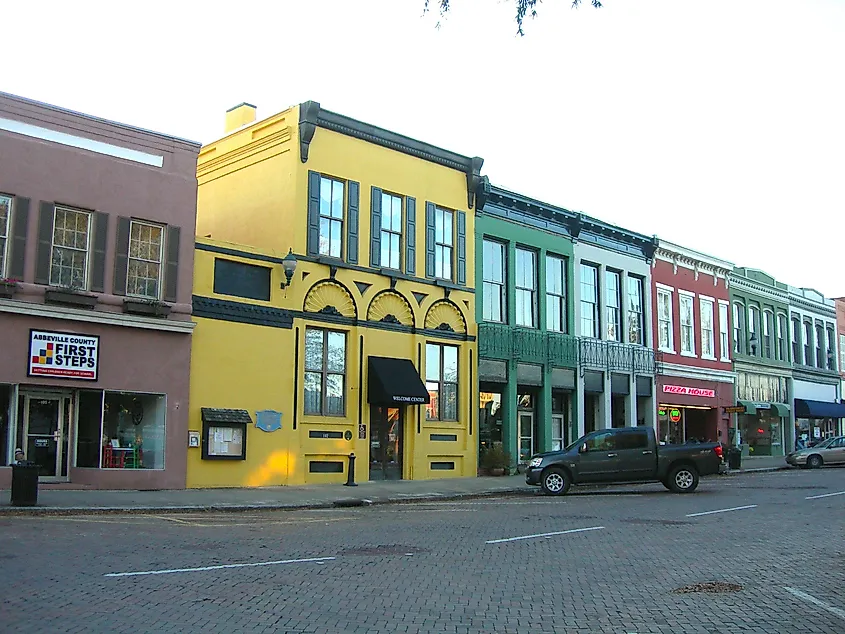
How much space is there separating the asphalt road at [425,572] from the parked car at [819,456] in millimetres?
22608

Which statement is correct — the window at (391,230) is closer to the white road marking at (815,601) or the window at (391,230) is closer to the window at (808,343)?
the white road marking at (815,601)

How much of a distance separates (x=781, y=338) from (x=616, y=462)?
28.7 metres

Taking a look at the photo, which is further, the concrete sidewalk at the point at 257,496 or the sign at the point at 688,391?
the sign at the point at 688,391

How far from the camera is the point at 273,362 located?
81.0 ft

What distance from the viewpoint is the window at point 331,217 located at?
26.2 metres

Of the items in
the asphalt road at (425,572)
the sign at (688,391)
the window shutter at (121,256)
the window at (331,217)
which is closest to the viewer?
the asphalt road at (425,572)

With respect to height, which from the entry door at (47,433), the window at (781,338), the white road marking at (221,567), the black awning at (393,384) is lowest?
the white road marking at (221,567)

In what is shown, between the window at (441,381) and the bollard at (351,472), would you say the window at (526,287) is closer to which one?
the window at (441,381)

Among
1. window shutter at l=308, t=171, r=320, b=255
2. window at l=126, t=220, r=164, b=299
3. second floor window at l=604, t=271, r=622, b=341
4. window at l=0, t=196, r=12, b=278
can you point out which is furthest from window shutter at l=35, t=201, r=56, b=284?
second floor window at l=604, t=271, r=622, b=341

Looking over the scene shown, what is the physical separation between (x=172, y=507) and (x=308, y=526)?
377cm

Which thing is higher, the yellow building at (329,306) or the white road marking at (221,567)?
the yellow building at (329,306)

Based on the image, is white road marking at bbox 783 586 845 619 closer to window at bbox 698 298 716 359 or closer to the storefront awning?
window at bbox 698 298 716 359

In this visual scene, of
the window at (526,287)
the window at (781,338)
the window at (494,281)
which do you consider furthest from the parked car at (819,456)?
the window at (494,281)

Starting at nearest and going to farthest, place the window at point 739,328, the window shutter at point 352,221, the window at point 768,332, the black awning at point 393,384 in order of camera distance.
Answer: the black awning at point 393,384
the window shutter at point 352,221
the window at point 739,328
the window at point 768,332
